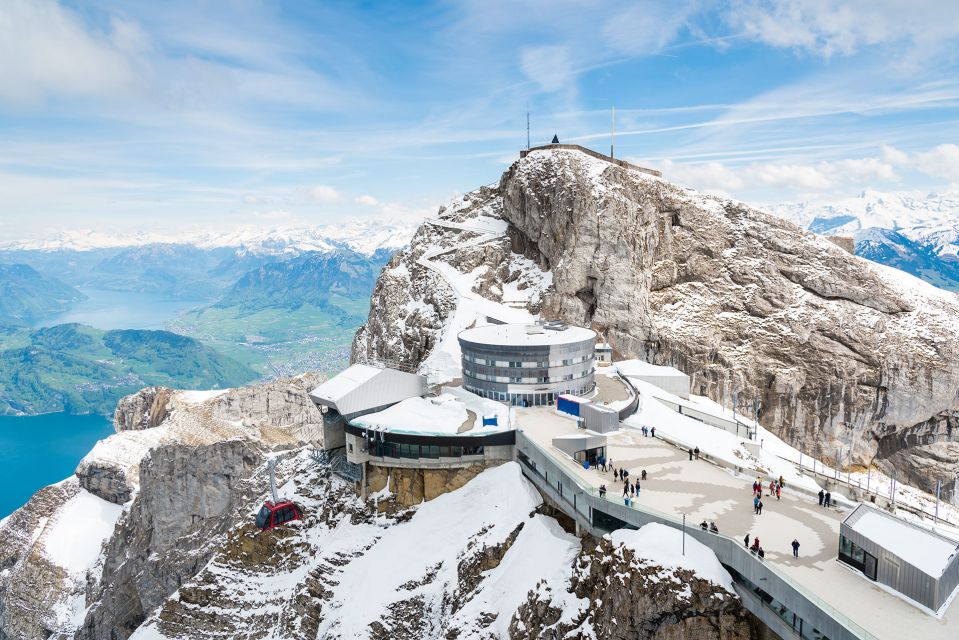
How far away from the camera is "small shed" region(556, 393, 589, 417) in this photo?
57.1m

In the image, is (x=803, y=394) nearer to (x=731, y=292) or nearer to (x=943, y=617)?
(x=731, y=292)

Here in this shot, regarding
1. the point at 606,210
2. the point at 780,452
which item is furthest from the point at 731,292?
the point at 780,452

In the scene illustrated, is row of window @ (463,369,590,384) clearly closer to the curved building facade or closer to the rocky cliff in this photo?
the curved building facade

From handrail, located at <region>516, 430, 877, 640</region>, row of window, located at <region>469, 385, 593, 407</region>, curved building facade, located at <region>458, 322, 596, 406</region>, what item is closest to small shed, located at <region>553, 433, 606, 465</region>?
handrail, located at <region>516, 430, 877, 640</region>

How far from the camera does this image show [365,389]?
5988cm

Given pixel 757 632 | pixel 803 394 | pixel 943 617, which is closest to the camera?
pixel 943 617

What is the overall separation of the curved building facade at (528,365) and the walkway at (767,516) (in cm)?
756

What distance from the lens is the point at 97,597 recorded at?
98188 mm

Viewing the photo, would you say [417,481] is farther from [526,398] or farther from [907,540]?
[907,540]

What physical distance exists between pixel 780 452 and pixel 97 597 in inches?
4493

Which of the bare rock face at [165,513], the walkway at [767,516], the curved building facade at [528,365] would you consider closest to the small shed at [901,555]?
the walkway at [767,516]

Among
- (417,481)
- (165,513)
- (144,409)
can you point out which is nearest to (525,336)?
(417,481)

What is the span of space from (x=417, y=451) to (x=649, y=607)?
93.6 feet

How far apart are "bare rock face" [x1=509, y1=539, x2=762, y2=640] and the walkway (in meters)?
3.76
